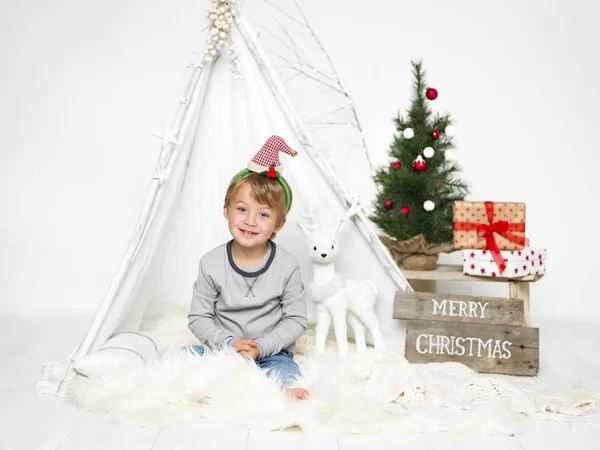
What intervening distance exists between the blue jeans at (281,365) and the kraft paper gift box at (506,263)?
38.9 inches

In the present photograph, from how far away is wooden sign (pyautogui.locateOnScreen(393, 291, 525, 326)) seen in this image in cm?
304

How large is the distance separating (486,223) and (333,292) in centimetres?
82

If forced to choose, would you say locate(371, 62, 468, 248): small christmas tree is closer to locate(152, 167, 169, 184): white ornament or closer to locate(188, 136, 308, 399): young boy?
locate(188, 136, 308, 399): young boy

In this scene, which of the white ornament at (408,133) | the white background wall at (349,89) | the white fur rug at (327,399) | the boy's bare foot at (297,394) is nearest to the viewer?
the white fur rug at (327,399)

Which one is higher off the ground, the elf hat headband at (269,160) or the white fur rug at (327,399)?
the elf hat headband at (269,160)

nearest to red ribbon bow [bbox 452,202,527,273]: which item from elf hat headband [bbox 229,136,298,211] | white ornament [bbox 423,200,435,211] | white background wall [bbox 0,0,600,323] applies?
white ornament [bbox 423,200,435,211]

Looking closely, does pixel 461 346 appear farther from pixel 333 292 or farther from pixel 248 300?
pixel 248 300

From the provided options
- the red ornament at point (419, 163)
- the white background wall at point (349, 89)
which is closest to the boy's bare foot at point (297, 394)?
the red ornament at point (419, 163)

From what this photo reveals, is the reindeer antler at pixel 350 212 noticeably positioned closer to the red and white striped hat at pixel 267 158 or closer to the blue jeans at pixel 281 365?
the red and white striped hat at pixel 267 158

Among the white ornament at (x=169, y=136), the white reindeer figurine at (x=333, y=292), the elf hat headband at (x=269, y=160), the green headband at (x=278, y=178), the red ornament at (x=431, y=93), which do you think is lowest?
the white reindeer figurine at (x=333, y=292)

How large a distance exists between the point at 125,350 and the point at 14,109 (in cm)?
239

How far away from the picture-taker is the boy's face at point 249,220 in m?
2.76

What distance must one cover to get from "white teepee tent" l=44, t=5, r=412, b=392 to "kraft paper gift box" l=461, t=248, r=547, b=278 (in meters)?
0.33

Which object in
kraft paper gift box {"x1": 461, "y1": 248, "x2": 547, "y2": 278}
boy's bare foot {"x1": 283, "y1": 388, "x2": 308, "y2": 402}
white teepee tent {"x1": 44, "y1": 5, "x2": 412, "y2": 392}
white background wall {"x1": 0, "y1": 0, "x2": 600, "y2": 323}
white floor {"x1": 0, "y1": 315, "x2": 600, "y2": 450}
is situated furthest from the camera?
white background wall {"x1": 0, "y1": 0, "x2": 600, "y2": 323}
